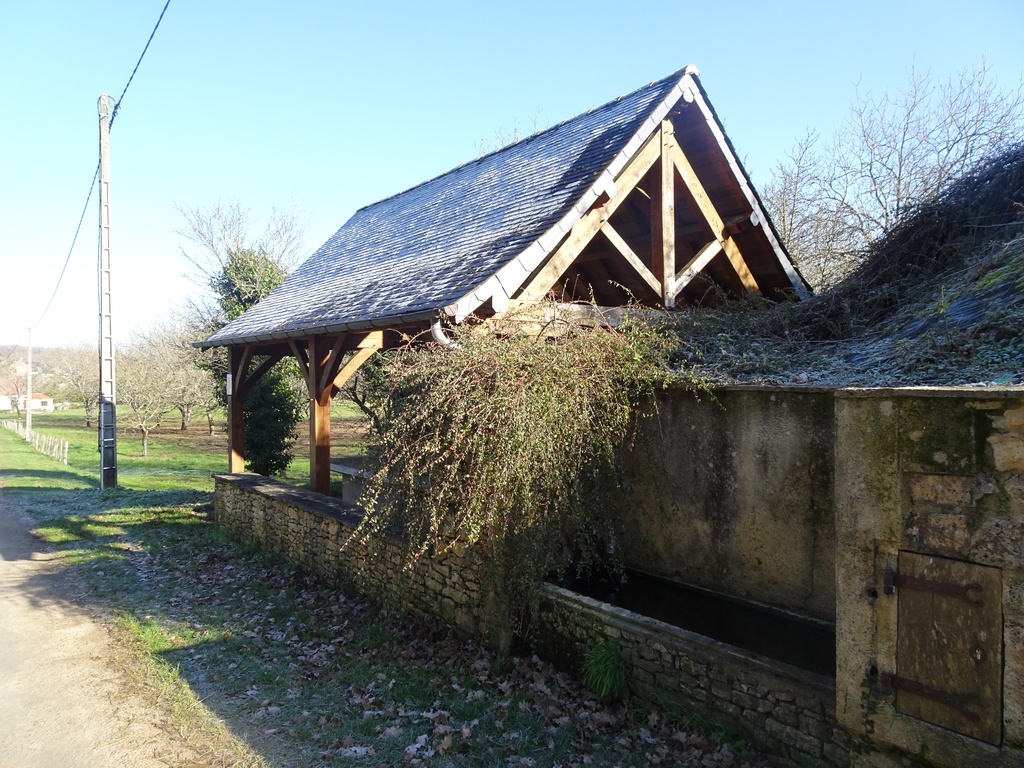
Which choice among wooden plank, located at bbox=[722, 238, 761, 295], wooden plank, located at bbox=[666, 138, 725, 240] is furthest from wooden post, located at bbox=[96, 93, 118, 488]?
wooden plank, located at bbox=[722, 238, 761, 295]

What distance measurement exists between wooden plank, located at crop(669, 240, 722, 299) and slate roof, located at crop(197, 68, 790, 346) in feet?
4.81

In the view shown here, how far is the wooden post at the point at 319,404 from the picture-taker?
8.30m

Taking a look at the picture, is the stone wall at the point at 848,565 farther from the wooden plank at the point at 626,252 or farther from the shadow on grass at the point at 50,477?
the shadow on grass at the point at 50,477

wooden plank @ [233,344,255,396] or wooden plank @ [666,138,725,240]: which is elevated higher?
wooden plank @ [666,138,725,240]

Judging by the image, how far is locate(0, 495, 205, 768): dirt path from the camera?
13.6ft

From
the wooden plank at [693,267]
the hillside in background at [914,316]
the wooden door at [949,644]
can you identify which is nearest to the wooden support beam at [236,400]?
the wooden plank at [693,267]

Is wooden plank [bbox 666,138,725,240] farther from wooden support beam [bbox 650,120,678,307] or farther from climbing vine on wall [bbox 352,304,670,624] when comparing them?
climbing vine on wall [bbox 352,304,670,624]

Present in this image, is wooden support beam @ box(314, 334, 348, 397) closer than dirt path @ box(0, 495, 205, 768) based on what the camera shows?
No

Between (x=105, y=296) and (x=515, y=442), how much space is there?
11720 mm

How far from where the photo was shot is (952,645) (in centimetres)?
293

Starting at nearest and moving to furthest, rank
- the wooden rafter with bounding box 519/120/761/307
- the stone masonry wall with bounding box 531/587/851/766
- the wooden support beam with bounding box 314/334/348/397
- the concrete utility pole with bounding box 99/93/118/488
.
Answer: the stone masonry wall with bounding box 531/587/851/766
the wooden rafter with bounding box 519/120/761/307
the wooden support beam with bounding box 314/334/348/397
the concrete utility pole with bounding box 99/93/118/488

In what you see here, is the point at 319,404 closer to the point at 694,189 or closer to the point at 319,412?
the point at 319,412

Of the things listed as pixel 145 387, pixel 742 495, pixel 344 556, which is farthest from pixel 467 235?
pixel 145 387

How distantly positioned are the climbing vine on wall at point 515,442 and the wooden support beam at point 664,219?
2.09 meters
